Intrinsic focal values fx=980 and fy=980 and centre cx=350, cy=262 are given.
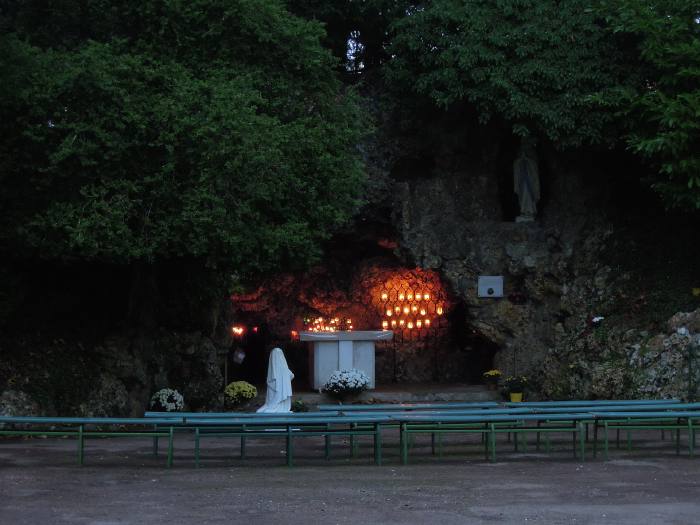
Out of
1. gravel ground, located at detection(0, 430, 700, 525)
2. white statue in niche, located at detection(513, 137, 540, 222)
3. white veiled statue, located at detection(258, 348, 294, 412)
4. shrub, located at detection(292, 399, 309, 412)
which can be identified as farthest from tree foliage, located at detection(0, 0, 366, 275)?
white statue in niche, located at detection(513, 137, 540, 222)

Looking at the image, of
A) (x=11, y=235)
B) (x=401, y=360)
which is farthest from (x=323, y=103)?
(x=401, y=360)

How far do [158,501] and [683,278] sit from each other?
47.5ft

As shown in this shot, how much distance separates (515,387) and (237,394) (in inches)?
245

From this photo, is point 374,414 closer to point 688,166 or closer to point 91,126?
point 91,126

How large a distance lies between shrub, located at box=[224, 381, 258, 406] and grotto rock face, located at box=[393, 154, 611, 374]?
5.49 meters

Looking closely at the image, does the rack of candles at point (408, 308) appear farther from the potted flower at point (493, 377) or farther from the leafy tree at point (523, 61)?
the leafy tree at point (523, 61)

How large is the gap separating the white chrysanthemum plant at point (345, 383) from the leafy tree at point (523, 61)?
247 inches

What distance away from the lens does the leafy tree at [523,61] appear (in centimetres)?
2105

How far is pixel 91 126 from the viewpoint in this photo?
15.0 metres

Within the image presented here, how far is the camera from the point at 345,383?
21391 millimetres

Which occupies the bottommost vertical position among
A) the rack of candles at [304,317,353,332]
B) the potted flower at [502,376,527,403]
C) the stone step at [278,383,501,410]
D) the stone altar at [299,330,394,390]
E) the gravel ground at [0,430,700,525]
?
the gravel ground at [0,430,700,525]

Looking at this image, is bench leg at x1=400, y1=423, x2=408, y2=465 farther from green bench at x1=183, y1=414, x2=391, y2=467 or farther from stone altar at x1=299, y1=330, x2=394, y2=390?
stone altar at x1=299, y1=330, x2=394, y2=390

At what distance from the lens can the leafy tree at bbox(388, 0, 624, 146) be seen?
21.0 metres

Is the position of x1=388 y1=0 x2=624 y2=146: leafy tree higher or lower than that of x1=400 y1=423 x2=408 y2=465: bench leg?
higher
